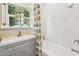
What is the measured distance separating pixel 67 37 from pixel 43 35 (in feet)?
3.20

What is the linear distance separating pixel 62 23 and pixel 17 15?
168cm

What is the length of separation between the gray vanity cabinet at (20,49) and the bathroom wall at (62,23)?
0.55m

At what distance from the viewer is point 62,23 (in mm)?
2248

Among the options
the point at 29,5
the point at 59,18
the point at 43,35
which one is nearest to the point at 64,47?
the point at 59,18

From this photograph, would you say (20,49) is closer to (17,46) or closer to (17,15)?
(17,46)

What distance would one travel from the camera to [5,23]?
303 cm

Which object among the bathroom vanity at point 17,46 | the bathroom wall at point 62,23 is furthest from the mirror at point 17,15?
the bathroom wall at point 62,23

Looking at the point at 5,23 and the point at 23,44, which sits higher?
the point at 5,23

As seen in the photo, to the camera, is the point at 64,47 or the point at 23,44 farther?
the point at 23,44

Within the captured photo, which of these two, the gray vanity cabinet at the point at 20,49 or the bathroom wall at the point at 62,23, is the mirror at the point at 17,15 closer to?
the gray vanity cabinet at the point at 20,49

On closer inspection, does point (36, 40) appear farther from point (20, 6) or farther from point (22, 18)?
point (20, 6)

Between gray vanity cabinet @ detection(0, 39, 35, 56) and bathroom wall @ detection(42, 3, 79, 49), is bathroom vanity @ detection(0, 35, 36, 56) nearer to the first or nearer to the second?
gray vanity cabinet @ detection(0, 39, 35, 56)

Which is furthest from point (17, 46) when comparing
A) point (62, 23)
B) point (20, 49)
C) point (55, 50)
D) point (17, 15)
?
point (17, 15)

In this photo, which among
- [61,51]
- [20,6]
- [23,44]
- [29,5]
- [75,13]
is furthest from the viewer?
[29,5]
